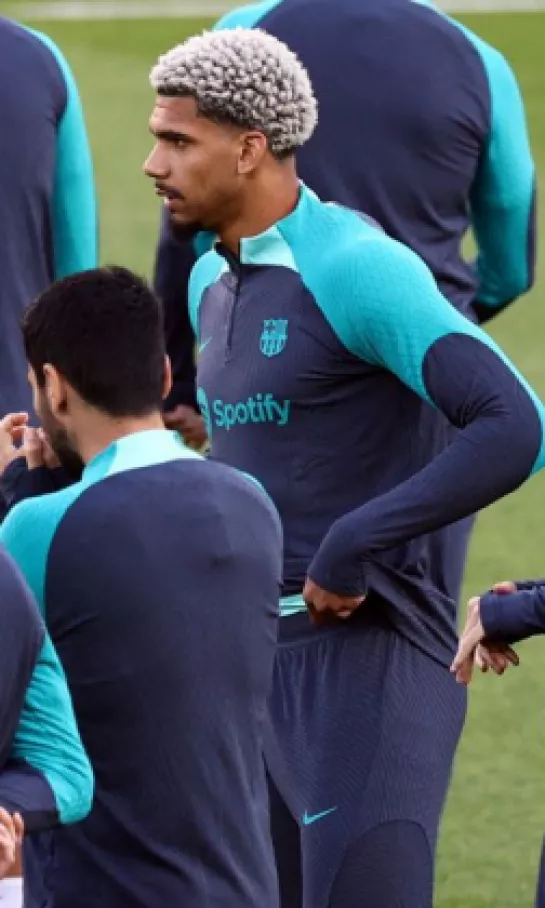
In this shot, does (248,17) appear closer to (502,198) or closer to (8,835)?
(502,198)

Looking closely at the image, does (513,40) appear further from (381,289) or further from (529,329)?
(381,289)

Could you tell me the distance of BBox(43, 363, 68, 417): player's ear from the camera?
13.1 feet

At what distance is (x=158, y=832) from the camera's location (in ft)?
12.8

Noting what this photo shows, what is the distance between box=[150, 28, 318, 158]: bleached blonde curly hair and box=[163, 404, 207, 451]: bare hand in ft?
4.74

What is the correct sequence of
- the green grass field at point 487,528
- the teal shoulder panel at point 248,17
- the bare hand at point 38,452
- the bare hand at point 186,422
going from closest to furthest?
the bare hand at point 38,452 < the teal shoulder panel at point 248,17 < the bare hand at point 186,422 < the green grass field at point 487,528

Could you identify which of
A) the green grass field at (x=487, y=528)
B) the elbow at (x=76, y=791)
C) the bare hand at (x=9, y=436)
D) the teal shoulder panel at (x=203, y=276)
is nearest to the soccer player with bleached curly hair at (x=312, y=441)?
the teal shoulder panel at (x=203, y=276)

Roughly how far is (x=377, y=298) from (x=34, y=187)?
1347 mm

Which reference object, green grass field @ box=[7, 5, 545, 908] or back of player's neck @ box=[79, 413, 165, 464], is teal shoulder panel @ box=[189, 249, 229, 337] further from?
green grass field @ box=[7, 5, 545, 908]

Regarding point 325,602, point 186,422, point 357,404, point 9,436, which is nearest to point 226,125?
point 357,404

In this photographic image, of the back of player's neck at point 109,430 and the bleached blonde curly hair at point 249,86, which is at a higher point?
the bleached blonde curly hair at point 249,86

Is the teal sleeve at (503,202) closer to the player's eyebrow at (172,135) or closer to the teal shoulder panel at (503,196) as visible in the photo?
the teal shoulder panel at (503,196)

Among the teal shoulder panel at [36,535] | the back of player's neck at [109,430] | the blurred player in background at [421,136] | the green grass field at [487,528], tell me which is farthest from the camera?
the green grass field at [487,528]

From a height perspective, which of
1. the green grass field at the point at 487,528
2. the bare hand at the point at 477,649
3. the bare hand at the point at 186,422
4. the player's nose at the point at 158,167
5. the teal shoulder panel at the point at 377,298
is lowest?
the green grass field at the point at 487,528

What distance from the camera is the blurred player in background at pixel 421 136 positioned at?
567 cm
